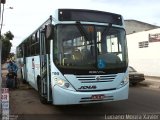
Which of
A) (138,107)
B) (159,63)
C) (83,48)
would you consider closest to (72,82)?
(83,48)

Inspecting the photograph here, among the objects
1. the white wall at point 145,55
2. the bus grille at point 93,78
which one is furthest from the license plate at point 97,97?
the white wall at point 145,55

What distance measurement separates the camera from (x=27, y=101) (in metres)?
14.4

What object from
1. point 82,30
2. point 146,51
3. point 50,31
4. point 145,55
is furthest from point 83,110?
point 145,55

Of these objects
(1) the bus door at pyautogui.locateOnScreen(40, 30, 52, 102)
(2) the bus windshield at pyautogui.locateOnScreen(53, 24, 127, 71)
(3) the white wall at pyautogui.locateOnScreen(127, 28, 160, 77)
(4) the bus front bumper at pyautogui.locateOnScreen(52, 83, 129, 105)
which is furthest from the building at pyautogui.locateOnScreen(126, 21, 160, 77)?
(4) the bus front bumper at pyautogui.locateOnScreen(52, 83, 129, 105)

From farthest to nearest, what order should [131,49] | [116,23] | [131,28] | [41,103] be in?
[131,28]
[131,49]
[41,103]
[116,23]

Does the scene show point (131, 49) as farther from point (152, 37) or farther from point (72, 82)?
point (72, 82)

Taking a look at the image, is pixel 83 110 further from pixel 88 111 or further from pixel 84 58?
pixel 84 58

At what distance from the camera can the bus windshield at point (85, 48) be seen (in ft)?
33.7

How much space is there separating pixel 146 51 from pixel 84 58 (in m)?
22.5

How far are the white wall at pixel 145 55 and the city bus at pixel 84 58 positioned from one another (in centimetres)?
1966

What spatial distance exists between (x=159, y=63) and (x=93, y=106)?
18142 millimetres

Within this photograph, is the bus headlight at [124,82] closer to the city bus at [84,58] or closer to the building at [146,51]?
the city bus at [84,58]

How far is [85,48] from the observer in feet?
34.2

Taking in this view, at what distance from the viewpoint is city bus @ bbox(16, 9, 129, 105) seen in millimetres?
10195
